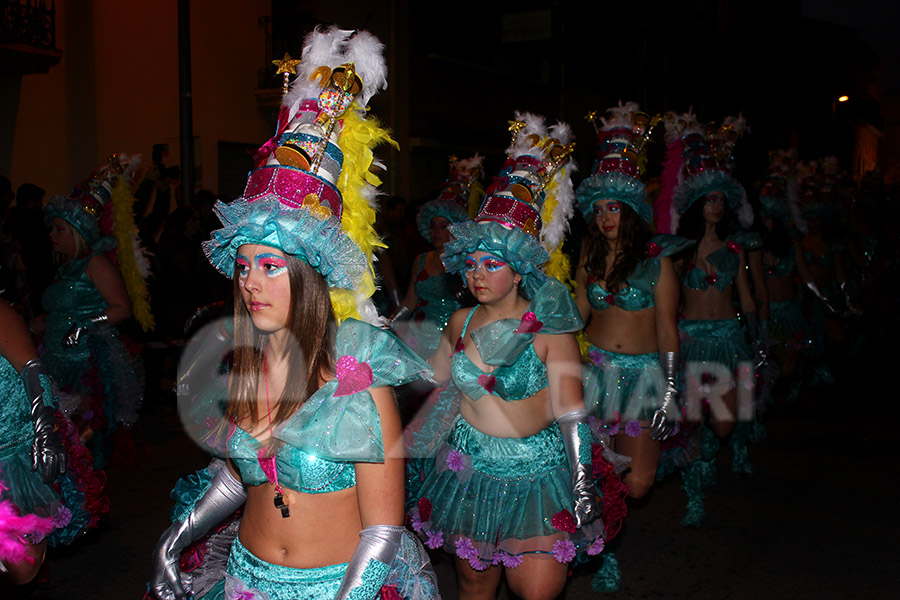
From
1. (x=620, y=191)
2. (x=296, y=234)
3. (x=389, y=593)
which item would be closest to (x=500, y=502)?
(x=389, y=593)

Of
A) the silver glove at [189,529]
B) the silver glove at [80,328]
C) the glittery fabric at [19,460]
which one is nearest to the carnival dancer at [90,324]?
the silver glove at [80,328]

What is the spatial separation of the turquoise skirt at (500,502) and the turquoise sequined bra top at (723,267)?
11.1ft

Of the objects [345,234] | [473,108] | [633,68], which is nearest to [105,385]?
[345,234]

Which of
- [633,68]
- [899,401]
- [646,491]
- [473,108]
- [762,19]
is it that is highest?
[762,19]

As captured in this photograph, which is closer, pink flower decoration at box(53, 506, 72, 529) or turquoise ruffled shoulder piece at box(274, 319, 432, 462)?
turquoise ruffled shoulder piece at box(274, 319, 432, 462)

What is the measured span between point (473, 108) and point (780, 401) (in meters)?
12.6

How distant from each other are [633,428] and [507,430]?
1655 mm

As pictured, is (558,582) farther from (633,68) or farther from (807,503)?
(633,68)

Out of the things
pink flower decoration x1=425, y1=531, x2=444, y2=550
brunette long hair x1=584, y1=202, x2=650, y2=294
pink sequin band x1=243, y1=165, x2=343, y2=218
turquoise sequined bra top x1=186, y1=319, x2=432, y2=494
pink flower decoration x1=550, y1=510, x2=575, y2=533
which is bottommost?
pink flower decoration x1=425, y1=531, x2=444, y2=550

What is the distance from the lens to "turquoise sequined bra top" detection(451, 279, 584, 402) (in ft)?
12.6

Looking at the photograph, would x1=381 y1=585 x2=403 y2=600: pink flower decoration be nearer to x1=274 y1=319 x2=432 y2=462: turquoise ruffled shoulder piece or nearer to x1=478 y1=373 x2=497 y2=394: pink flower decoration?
x1=274 y1=319 x2=432 y2=462: turquoise ruffled shoulder piece

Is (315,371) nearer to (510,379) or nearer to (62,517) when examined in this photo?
(510,379)

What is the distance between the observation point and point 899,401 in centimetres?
1062

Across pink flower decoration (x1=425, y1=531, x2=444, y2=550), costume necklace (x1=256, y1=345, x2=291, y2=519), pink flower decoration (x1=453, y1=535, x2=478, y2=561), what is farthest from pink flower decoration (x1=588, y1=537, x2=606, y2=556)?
costume necklace (x1=256, y1=345, x2=291, y2=519)
